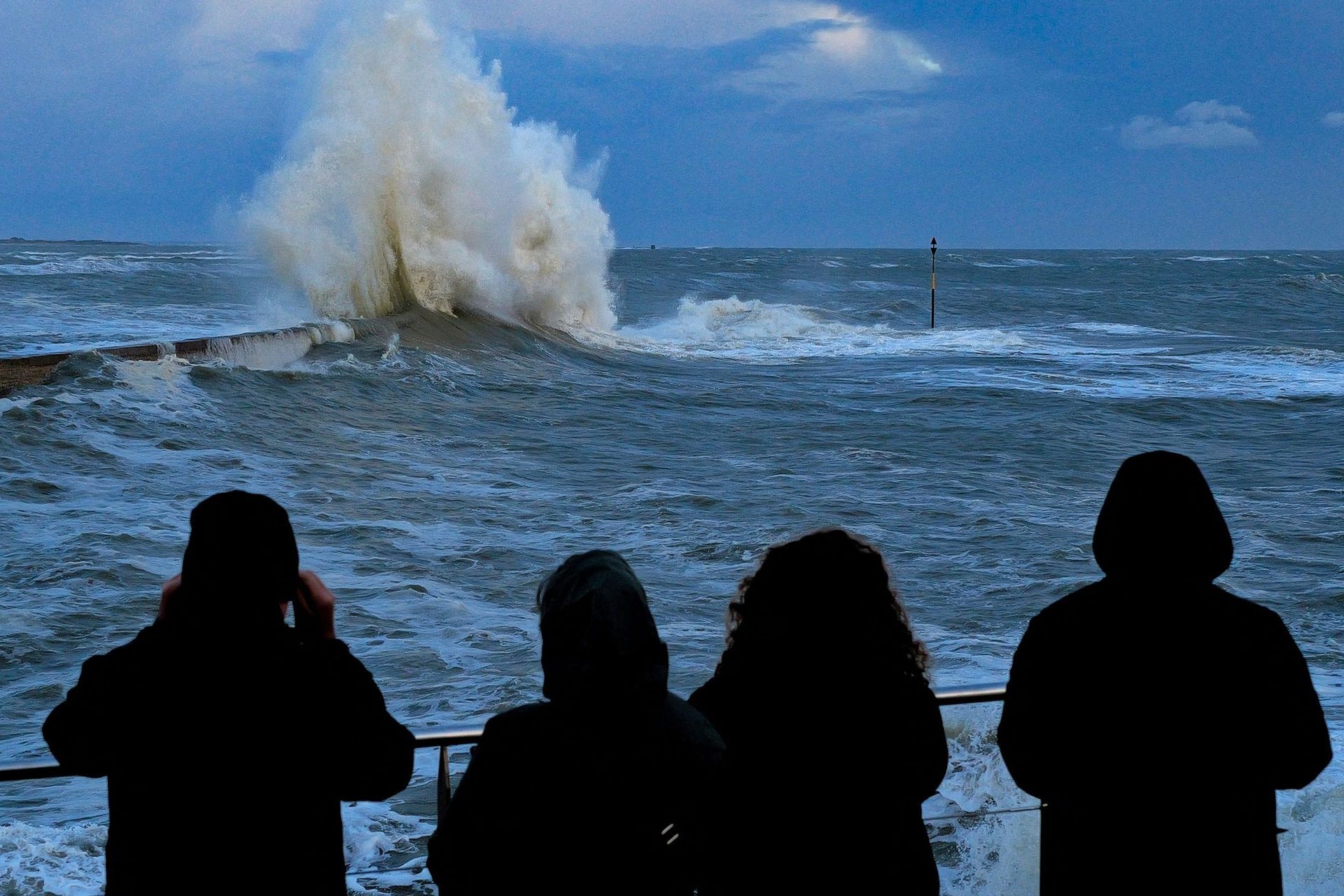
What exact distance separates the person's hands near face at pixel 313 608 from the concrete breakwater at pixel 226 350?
11.7 metres

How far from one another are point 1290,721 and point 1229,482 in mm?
10462

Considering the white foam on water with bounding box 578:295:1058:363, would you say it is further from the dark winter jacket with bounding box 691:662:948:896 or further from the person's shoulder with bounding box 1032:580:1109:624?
the dark winter jacket with bounding box 691:662:948:896

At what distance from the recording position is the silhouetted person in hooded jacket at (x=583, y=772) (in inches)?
64.2

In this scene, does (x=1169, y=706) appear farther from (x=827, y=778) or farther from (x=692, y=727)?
(x=692, y=727)

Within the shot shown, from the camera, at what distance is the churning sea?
168 inches

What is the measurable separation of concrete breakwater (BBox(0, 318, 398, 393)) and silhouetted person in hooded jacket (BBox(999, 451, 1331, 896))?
12.3 meters

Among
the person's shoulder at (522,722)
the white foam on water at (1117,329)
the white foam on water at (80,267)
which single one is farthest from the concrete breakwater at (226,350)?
the white foam on water at (80,267)

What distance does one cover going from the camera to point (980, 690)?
2426 millimetres

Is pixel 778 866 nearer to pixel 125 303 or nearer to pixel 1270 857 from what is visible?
pixel 1270 857

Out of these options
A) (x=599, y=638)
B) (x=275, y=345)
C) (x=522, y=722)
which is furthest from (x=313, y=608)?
(x=275, y=345)

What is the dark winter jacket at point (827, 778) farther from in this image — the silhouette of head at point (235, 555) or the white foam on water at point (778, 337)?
the white foam on water at point (778, 337)

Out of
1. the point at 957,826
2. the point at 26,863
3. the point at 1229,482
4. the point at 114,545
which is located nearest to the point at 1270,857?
the point at 957,826

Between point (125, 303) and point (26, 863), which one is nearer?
point (26, 863)

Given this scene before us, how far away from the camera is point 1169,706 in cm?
184
